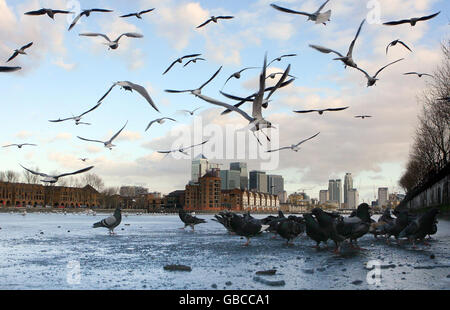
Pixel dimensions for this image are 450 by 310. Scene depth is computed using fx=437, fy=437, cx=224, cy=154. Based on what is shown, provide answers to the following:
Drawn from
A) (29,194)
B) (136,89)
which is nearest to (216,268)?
(136,89)

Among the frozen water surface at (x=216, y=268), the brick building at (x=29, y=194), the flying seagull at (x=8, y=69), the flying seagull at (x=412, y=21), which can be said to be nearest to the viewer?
the frozen water surface at (x=216, y=268)

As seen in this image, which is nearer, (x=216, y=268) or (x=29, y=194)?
(x=216, y=268)

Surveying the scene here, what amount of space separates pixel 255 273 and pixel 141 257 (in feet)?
13.0

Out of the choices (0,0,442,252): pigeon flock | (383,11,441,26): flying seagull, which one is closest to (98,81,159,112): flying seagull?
(0,0,442,252): pigeon flock

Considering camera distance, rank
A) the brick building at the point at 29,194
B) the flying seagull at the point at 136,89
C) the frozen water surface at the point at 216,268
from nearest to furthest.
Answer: the frozen water surface at the point at 216,268
the flying seagull at the point at 136,89
the brick building at the point at 29,194

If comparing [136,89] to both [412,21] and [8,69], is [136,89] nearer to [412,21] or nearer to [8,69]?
[8,69]

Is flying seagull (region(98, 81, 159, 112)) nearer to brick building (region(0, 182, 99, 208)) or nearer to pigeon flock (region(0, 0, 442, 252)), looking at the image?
pigeon flock (region(0, 0, 442, 252))

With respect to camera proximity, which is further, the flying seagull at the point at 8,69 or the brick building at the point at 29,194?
the brick building at the point at 29,194

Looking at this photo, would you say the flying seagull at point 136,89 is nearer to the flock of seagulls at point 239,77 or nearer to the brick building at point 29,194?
the flock of seagulls at point 239,77

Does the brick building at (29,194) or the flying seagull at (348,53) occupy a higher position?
the flying seagull at (348,53)

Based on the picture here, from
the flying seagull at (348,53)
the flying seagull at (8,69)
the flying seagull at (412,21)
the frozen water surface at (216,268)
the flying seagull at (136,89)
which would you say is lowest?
the frozen water surface at (216,268)

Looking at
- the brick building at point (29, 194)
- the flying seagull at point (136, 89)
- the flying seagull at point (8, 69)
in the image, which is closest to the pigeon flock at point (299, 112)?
the flying seagull at point (136, 89)
